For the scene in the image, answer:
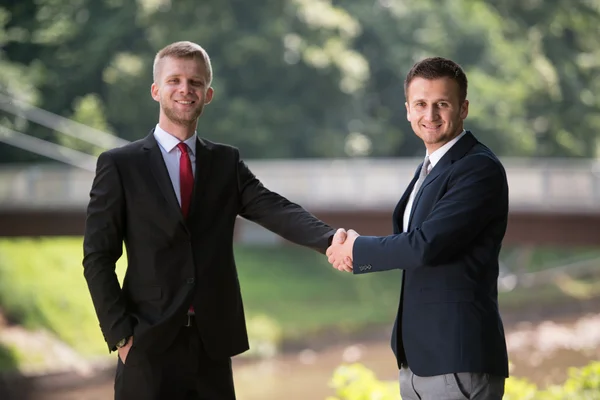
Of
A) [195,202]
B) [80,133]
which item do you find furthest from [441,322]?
[80,133]

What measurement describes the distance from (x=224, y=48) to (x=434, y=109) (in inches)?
645

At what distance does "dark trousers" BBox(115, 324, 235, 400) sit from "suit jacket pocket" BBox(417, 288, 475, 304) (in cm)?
62

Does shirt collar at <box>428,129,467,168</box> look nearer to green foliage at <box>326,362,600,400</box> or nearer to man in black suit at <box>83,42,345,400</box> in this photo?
man in black suit at <box>83,42,345,400</box>

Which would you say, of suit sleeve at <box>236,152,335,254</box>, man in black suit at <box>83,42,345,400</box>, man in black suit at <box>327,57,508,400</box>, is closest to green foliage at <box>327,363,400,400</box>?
suit sleeve at <box>236,152,335,254</box>

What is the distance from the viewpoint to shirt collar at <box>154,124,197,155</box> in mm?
2551

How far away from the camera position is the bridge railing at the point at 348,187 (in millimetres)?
11648

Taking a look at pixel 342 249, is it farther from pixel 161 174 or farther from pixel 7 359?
pixel 7 359

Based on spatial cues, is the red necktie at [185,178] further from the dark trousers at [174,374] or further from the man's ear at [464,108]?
the man's ear at [464,108]

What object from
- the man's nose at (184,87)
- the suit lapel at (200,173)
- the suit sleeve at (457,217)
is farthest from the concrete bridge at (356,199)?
the suit sleeve at (457,217)

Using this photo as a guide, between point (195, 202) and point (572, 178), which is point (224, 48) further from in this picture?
point (195, 202)

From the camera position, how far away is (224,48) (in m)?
18.3

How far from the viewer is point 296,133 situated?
61.3ft

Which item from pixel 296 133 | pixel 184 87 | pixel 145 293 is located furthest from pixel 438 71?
pixel 296 133

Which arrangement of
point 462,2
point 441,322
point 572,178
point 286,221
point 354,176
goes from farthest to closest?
point 462,2, point 354,176, point 572,178, point 286,221, point 441,322
